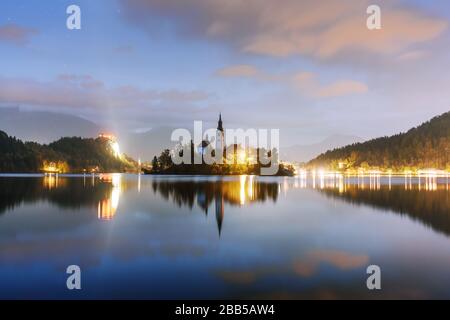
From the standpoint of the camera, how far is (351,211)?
1471 inches

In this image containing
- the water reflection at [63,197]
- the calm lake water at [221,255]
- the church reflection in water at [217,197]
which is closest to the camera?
the calm lake water at [221,255]

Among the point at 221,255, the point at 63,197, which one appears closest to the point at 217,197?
the point at 63,197

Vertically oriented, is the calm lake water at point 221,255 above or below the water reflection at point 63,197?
below

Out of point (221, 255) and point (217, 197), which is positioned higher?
point (217, 197)

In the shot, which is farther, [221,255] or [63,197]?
[63,197]

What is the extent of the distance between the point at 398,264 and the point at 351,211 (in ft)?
69.8

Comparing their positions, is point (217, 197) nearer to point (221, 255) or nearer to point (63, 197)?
point (63, 197)

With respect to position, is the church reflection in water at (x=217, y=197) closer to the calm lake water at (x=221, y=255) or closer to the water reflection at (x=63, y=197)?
the calm lake water at (x=221, y=255)

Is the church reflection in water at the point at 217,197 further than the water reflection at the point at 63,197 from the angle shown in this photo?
No

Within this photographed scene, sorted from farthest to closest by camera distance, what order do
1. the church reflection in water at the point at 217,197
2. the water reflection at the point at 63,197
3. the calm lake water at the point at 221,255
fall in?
the water reflection at the point at 63,197 → the church reflection in water at the point at 217,197 → the calm lake water at the point at 221,255

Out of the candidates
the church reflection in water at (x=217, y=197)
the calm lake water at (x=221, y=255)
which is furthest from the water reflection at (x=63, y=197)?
the church reflection in water at (x=217, y=197)

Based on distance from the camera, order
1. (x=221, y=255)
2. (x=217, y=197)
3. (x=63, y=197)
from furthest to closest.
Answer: (x=217, y=197)
(x=63, y=197)
(x=221, y=255)

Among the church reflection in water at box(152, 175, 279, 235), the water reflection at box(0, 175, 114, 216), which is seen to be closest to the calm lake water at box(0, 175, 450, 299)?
the church reflection in water at box(152, 175, 279, 235)
